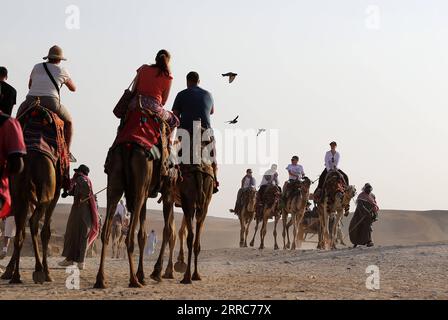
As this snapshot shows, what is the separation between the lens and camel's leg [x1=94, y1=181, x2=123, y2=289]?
10773 millimetres

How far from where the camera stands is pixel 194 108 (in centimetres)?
1273

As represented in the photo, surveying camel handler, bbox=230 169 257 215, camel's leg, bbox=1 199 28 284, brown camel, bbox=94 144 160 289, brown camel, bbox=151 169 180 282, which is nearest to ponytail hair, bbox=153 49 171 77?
brown camel, bbox=94 144 160 289

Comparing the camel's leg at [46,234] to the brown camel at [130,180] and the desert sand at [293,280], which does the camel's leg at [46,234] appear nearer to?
the desert sand at [293,280]

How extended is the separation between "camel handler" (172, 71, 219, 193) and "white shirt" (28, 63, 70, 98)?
1.80 meters

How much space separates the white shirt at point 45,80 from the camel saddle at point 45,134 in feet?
Answer: 1.26

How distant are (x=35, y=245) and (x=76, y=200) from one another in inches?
190

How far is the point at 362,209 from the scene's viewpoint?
2759 centimetres

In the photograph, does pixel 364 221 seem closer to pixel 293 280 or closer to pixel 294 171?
pixel 294 171

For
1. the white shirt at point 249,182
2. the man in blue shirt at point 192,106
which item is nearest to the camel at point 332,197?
the white shirt at point 249,182

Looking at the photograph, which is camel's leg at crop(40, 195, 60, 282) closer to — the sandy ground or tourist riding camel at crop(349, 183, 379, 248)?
the sandy ground

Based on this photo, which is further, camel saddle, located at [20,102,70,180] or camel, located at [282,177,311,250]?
camel, located at [282,177,311,250]

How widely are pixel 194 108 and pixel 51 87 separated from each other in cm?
219
